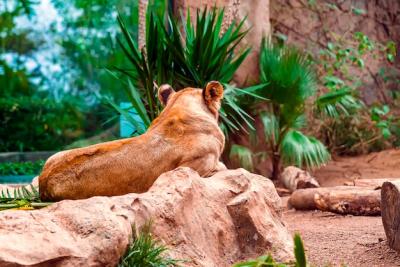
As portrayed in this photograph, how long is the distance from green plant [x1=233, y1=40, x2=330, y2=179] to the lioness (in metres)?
5.34

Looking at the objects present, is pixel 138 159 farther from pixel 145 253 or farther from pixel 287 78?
pixel 287 78

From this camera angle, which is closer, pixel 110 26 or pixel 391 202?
pixel 391 202

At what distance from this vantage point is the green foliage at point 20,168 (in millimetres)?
12602

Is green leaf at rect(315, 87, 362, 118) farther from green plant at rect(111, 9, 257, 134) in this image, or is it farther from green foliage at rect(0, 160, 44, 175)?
green foliage at rect(0, 160, 44, 175)

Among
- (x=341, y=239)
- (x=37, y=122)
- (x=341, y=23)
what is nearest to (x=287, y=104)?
(x=341, y=23)

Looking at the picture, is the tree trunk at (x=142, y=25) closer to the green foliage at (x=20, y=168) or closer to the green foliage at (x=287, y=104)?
the green foliage at (x=287, y=104)

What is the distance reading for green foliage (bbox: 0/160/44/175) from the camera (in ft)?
41.3

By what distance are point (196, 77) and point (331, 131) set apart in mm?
5180

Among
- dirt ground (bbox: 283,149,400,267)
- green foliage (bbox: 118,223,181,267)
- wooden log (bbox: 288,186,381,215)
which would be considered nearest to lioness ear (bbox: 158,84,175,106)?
dirt ground (bbox: 283,149,400,267)

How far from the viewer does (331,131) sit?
12961 mm

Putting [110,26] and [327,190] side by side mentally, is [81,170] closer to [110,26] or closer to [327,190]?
[327,190]

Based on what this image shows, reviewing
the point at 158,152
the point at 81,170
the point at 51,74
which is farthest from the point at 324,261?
the point at 51,74

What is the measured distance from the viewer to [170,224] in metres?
4.19

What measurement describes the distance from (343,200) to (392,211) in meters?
2.35
